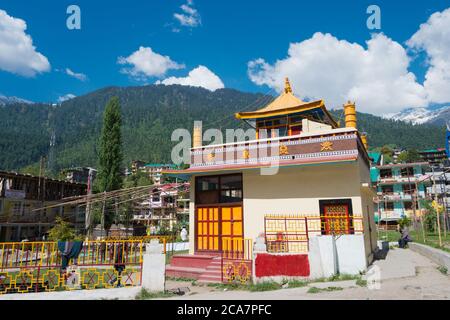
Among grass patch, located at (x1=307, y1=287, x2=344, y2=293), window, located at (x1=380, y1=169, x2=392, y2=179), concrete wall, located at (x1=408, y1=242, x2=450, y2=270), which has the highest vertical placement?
window, located at (x1=380, y1=169, x2=392, y2=179)

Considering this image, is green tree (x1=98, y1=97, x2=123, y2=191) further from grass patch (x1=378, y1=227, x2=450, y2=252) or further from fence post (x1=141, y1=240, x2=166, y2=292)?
fence post (x1=141, y1=240, x2=166, y2=292)

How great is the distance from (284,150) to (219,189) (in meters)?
3.72

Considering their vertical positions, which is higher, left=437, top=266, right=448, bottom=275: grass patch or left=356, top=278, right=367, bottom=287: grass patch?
left=437, top=266, right=448, bottom=275: grass patch

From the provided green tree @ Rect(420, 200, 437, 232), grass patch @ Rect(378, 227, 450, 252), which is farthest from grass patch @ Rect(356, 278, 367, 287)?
green tree @ Rect(420, 200, 437, 232)

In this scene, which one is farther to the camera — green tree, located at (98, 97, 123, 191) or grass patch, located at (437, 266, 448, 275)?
green tree, located at (98, 97, 123, 191)

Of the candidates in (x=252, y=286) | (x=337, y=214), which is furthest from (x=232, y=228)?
(x=337, y=214)

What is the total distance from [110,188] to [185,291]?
104ft

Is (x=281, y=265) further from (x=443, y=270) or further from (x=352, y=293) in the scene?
(x=443, y=270)

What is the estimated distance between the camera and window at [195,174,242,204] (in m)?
15.1

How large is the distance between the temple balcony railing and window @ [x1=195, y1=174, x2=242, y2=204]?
2.37 feet

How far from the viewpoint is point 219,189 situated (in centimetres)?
1545

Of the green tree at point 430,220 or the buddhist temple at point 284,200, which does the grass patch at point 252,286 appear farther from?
the green tree at point 430,220

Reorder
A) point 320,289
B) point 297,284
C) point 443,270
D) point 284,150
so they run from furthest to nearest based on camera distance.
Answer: point 284,150
point 443,270
point 297,284
point 320,289
